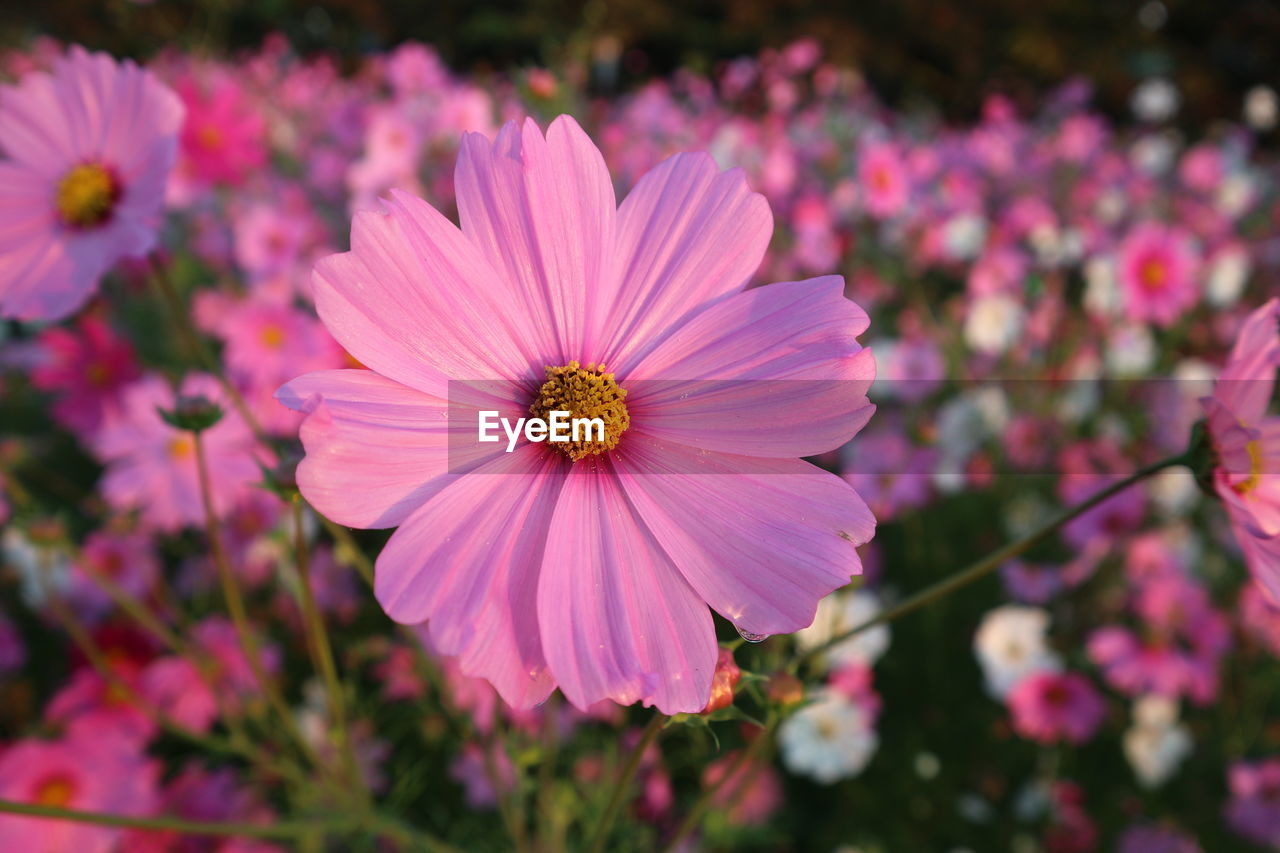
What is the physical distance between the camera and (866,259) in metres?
2.53

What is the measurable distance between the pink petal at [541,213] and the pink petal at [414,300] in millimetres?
16

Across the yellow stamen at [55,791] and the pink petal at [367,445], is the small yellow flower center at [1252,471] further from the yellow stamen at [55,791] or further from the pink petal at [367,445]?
the yellow stamen at [55,791]

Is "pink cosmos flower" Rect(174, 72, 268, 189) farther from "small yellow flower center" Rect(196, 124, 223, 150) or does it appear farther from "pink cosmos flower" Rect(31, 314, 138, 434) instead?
"pink cosmos flower" Rect(31, 314, 138, 434)

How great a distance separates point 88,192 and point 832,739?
4.24ft

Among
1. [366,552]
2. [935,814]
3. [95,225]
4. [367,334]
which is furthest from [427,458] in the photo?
[935,814]

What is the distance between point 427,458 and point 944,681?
157cm

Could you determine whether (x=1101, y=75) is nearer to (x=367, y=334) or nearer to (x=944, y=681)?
(x=944, y=681)

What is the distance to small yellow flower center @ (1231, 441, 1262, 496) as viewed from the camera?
52 cm

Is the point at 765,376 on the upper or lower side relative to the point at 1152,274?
upper

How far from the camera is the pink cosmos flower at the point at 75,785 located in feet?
3.13

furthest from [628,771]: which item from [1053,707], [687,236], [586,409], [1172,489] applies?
[1172,489]

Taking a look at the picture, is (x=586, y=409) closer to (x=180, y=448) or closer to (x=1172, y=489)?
(x=180, y=448)

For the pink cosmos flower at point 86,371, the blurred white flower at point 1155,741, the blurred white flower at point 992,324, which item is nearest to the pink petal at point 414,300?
the pink cosmos flower at point 86,371

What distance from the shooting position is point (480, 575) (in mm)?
435
